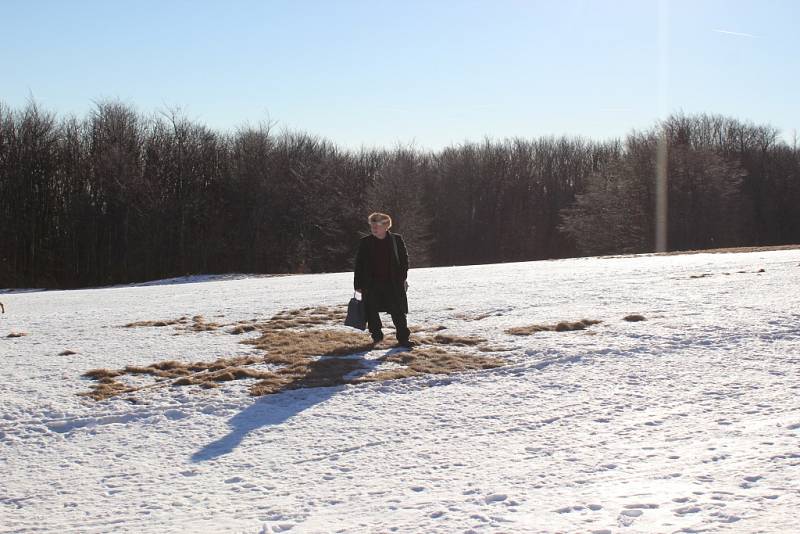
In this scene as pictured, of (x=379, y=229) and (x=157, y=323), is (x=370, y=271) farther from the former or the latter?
(x=157, y=323)

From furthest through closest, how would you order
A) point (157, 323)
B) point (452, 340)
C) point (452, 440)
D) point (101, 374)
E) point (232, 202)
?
point (232, 202), point (157, 323), point (452, 340), point (101, 374), point (452, 440)

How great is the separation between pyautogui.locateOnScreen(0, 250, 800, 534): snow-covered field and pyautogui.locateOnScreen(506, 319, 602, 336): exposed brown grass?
0.85ft

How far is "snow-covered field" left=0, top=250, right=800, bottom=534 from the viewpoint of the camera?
15.0 ft

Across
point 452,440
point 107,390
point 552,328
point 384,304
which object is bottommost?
point 452,440

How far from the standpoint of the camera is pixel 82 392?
8.12 meters

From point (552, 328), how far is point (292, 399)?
4673mm

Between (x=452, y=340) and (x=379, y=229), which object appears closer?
(x=379, y=229)

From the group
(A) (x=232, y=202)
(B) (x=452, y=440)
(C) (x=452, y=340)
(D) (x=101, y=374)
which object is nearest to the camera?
(B) (x=452, y=440)

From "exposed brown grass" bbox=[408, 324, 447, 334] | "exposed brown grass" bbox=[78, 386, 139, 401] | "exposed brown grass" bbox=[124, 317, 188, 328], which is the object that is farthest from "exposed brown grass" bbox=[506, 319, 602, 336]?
"exposed brown grass" bbox=[124, 317, 188, 328]

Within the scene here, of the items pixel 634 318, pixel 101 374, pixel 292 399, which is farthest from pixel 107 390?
pixel 634 318

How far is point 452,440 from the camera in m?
6.12

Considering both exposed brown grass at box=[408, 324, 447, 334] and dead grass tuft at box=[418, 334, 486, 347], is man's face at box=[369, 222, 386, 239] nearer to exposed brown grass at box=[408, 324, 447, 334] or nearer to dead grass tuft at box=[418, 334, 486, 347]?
dead grass tuft at box=[418, 334, 486, 347]

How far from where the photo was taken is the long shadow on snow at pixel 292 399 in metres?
6.37

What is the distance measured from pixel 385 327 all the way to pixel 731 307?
5632 mm
